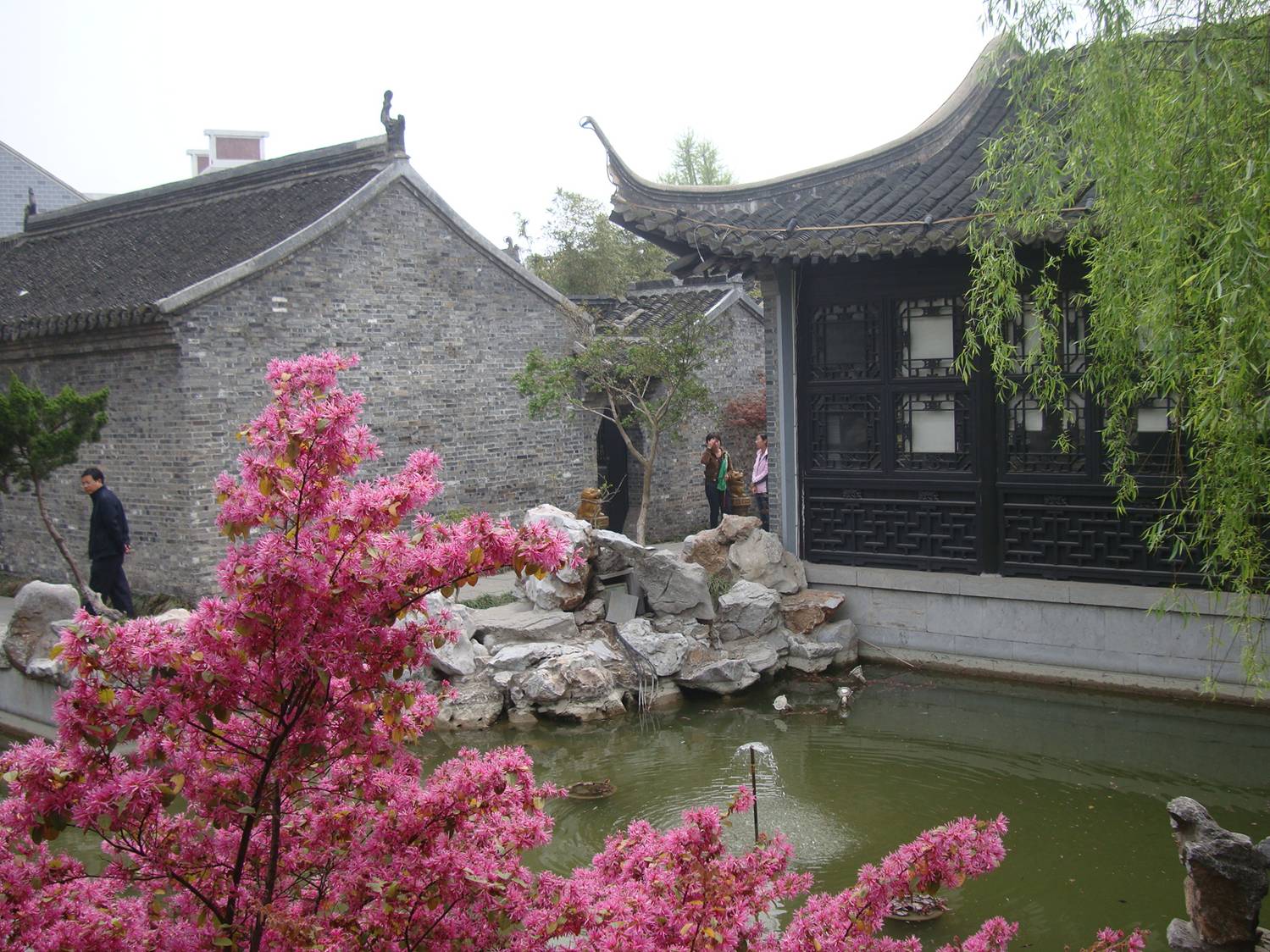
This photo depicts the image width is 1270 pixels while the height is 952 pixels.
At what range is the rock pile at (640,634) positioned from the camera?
8078 millimetres

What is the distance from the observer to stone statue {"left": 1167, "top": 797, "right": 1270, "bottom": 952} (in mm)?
4363

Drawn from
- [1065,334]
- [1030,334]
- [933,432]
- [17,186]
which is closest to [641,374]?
[933,432]

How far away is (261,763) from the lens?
250cm

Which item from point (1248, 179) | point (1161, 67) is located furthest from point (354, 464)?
point (1161, 67)

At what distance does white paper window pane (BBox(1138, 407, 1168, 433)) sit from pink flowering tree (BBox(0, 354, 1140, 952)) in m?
5.93

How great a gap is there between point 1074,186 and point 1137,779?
3.36 metres

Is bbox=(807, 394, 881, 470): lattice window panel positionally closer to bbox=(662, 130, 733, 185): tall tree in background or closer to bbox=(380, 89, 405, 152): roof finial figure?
bbox=(380, 89, 405, 152): roof finial figure

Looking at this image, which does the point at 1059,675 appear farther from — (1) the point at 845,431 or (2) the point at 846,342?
(2) the point at 846,342

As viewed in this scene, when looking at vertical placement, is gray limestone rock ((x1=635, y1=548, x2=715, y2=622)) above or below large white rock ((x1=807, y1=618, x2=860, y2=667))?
above

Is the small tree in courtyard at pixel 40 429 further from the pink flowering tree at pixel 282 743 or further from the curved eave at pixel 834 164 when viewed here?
the pink flowering tree at pixel 282 743

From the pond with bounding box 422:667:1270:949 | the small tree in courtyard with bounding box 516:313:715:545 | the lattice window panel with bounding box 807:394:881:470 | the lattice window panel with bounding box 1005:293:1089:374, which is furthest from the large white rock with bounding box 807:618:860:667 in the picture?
the small tree in courtyard with bounding box 516:313:715:545

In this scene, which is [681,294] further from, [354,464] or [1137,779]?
[354,464]

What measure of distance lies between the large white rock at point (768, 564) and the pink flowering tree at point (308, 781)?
6.47 meters

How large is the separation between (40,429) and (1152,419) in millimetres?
7980
